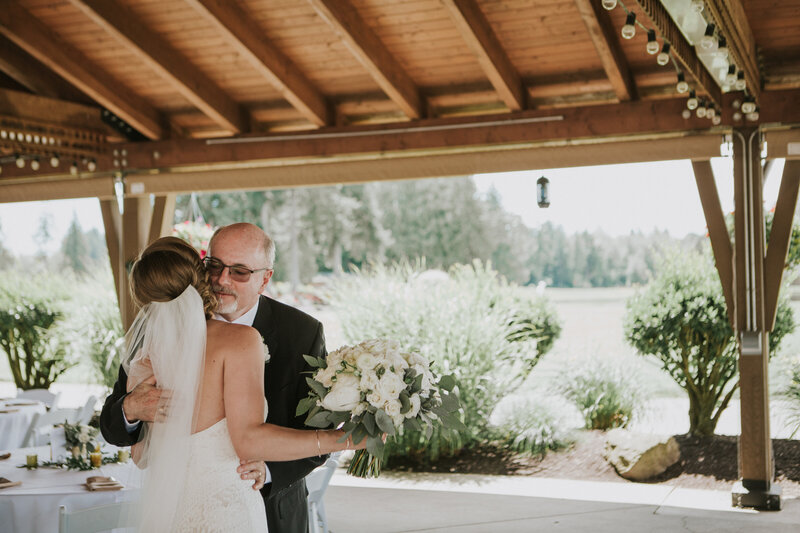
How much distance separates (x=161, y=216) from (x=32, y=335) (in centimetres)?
345

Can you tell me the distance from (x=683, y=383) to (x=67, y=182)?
6520 millimetres

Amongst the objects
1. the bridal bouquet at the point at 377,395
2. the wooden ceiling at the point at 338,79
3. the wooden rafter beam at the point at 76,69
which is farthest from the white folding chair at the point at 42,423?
the bridal bouquet at the point at 377,395

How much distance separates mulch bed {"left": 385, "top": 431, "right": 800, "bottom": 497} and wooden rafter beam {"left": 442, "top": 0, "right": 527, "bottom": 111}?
3124 mm

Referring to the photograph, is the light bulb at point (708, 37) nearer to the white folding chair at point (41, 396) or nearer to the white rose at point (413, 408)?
the white rose at point (413, 408)

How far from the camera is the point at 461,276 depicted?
28.4 feet

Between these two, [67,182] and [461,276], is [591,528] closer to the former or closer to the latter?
[461,276]

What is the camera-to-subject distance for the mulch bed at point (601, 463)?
6820 millimetres

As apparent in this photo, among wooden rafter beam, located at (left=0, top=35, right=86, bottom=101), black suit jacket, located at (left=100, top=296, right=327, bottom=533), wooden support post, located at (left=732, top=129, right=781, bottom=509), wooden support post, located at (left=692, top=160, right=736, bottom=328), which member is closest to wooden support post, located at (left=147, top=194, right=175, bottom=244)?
wooden rafter beam, located at (left=0, top=35, right=86, bottom=101)

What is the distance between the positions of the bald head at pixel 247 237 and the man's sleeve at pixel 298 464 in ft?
1.11

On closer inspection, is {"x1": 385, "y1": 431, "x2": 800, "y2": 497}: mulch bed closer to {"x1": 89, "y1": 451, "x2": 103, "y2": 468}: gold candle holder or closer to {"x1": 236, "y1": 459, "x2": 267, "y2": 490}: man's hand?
{"x1": 89, "y1": 451, "x2": 103, "y2": 468}: gold candle holder

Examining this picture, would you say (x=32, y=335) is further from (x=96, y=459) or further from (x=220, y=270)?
(x=220, y=270)

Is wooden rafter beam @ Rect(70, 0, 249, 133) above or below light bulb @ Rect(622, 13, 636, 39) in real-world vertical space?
above

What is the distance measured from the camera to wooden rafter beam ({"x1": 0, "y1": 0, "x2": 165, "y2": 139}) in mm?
7070

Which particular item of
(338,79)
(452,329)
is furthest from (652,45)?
(452,329)
